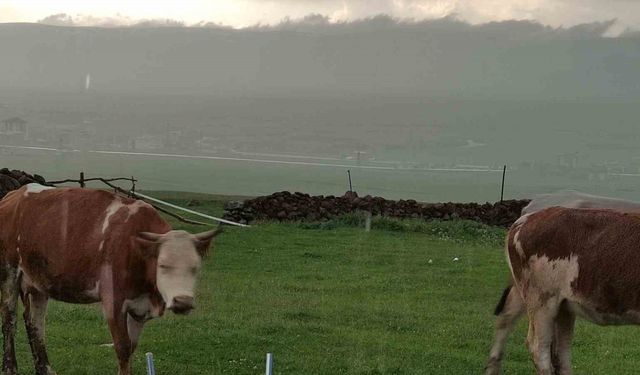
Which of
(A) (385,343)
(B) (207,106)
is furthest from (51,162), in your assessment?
(B) (207,106)

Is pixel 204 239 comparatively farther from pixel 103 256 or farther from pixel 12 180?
pixel 12 180

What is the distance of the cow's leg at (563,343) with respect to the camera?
26.4ft

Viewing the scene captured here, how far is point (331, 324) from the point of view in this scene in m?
12.3

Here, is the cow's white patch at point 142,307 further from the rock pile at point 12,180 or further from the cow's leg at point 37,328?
the rock pile at point 12,180

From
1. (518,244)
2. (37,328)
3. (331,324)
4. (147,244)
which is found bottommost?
(331,324)

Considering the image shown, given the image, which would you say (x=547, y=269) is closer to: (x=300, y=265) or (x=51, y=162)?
(x=300, y=265)

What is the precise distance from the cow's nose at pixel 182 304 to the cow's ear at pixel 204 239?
565mm

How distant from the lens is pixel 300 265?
18.6 m

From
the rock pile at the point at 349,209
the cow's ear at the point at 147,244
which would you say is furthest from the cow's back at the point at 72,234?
the rock pile at the point at 349,209

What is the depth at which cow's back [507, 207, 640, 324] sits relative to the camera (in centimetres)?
760

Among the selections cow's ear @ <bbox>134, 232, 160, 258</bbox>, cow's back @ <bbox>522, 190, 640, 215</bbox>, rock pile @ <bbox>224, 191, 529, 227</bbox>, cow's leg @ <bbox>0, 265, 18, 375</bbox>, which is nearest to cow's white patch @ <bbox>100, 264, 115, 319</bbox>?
cow's ear @ <bbox>134, 232, 160, 258</bbox>

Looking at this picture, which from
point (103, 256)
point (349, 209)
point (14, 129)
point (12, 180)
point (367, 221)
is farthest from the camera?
point (14, 129)

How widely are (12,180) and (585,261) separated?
21453 millimetres

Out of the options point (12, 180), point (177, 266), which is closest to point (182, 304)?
point (177, 266)
